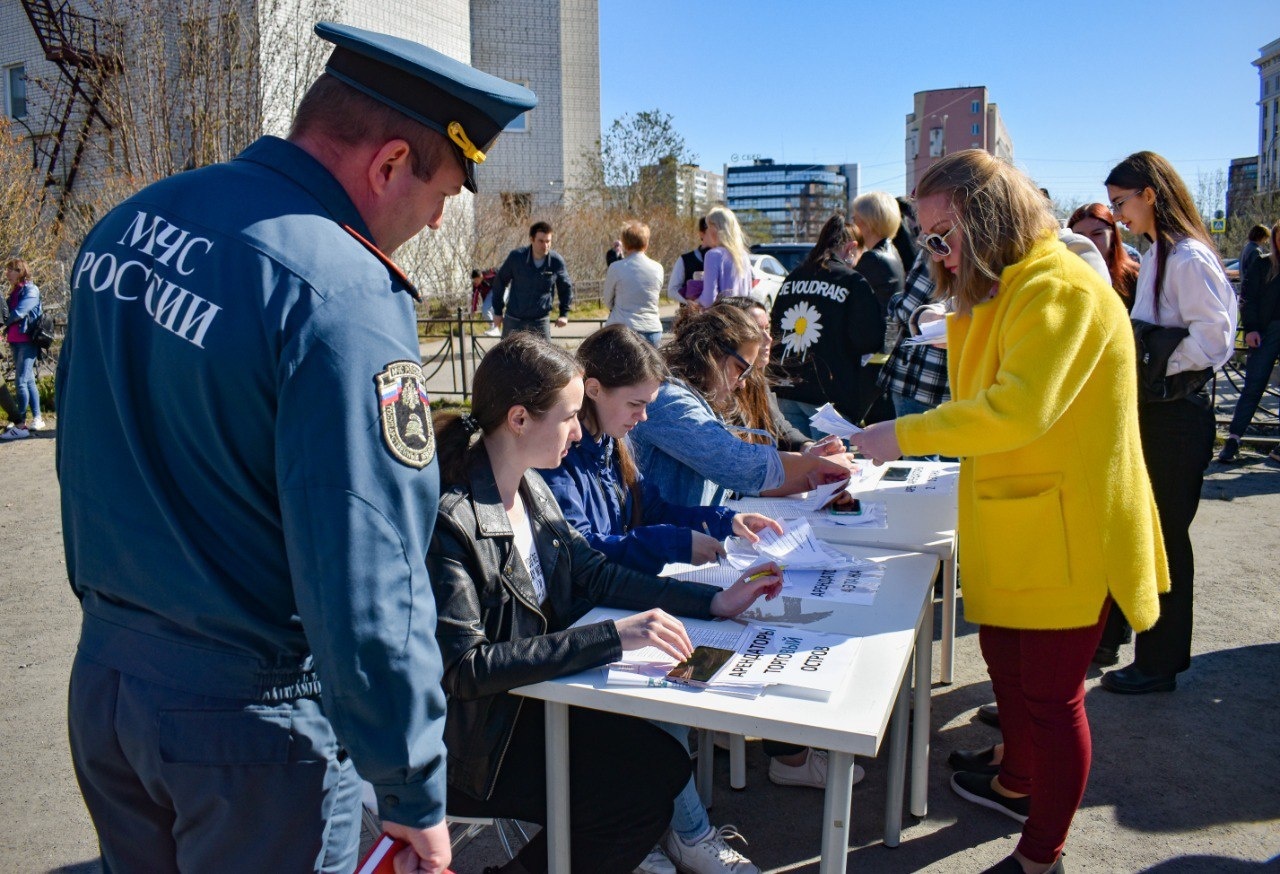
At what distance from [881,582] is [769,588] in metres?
0.36

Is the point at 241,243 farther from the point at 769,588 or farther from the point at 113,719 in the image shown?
the point at 769,588

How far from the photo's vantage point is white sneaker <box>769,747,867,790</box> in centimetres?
307

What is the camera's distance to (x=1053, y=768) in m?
2.39

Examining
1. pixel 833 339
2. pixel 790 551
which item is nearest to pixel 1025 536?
pixel 790 551

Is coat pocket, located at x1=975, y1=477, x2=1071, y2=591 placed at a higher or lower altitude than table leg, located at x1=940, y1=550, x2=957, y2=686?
higher

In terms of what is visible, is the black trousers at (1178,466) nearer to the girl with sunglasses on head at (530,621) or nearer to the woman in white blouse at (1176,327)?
the woman in white blouse at (1176,327)

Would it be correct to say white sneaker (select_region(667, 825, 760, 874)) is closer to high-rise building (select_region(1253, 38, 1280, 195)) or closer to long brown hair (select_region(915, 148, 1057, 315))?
long brown hair (select_region(915, 148, 1057, 315))

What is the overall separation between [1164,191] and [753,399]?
159 centimetres

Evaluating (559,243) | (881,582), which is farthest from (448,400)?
(559,243)

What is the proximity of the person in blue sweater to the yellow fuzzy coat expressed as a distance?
688 mm

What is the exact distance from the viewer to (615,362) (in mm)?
2791

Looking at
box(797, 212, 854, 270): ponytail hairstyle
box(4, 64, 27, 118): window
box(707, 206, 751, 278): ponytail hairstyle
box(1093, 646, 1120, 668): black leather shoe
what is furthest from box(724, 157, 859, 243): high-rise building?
box(1093, 646, 1120, 668): black leather shoe

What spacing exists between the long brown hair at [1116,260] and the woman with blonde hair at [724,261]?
2804 mm

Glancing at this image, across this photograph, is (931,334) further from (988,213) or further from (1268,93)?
(1268,93)
